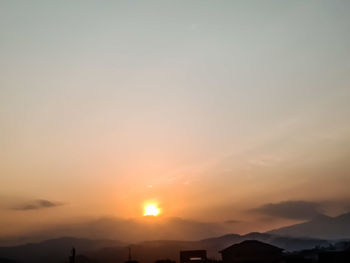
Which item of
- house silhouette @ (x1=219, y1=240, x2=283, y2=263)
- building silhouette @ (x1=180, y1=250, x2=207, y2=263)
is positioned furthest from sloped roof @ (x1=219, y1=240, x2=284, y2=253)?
building silhouette @ (x1=180, y1=250, x2=207, y2=263)

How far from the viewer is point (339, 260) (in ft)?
127

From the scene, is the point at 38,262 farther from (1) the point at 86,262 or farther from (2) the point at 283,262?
(2) the point at 283,262

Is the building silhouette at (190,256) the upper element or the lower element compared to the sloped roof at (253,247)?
lower

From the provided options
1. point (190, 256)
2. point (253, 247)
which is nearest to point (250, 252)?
point (253, 247)

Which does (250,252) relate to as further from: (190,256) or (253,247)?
(190,256)

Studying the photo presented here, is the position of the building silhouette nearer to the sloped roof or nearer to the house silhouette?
the house silhouette

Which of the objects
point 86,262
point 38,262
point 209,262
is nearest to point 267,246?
point 209,262

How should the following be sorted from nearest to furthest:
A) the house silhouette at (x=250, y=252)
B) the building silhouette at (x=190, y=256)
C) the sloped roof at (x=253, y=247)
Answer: the building silhouette at (x=190, y=256)
the house silhouette at (x=250, y=252)
the sloped roof at (x=253, y=247)

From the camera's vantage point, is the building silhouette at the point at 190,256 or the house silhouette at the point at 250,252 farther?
the house silhouette at the point at 250,252

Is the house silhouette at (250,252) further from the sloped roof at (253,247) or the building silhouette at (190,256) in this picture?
the building silhouette at (190,256)

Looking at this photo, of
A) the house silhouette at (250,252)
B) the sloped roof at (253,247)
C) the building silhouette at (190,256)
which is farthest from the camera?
the sloped roof at (253,247)

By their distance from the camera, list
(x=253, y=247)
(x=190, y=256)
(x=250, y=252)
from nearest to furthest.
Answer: (x=190, y=256), (x=250, y=252), (x=253, y=247)

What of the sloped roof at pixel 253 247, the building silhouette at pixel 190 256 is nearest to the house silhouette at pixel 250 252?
the sloped roof at pixel 253 247

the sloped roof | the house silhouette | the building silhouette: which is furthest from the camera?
the sloped roof
